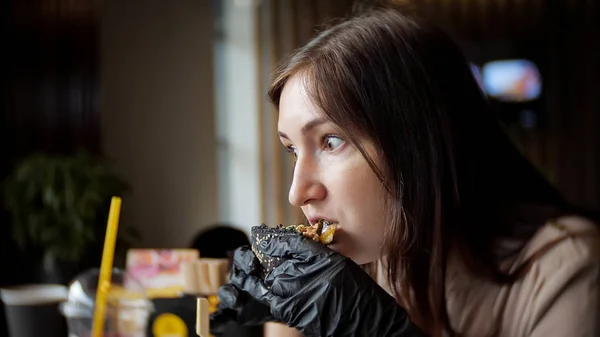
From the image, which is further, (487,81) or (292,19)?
(487,81)

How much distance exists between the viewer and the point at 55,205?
8.29 feet

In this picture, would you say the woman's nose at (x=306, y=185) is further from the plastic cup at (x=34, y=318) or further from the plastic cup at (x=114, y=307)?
the plastic cup at (x=34, y=318)

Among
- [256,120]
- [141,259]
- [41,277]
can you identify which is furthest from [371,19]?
[256,120]

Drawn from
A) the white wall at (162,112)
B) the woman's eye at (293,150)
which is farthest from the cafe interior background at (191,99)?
the woman's eye at (293,150)

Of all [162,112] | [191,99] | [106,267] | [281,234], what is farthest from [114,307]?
[191,99]

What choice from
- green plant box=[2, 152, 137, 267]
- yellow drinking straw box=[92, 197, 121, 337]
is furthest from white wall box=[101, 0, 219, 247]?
yellow drinking straw box=[92, 197, 121, 337]

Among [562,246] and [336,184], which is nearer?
[336,184]

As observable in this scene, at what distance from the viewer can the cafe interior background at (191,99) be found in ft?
9.38

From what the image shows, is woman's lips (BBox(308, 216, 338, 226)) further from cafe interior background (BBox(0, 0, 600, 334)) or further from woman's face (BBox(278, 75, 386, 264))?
cafe interior background (BBox(0, 0, 600, 334))

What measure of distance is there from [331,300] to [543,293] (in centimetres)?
41

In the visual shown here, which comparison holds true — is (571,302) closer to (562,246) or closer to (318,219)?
(562,246)

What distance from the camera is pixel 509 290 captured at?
1.06 metres

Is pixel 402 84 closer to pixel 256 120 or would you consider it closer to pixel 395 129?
pixel 395 129

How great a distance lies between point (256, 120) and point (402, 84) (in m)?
3.39
